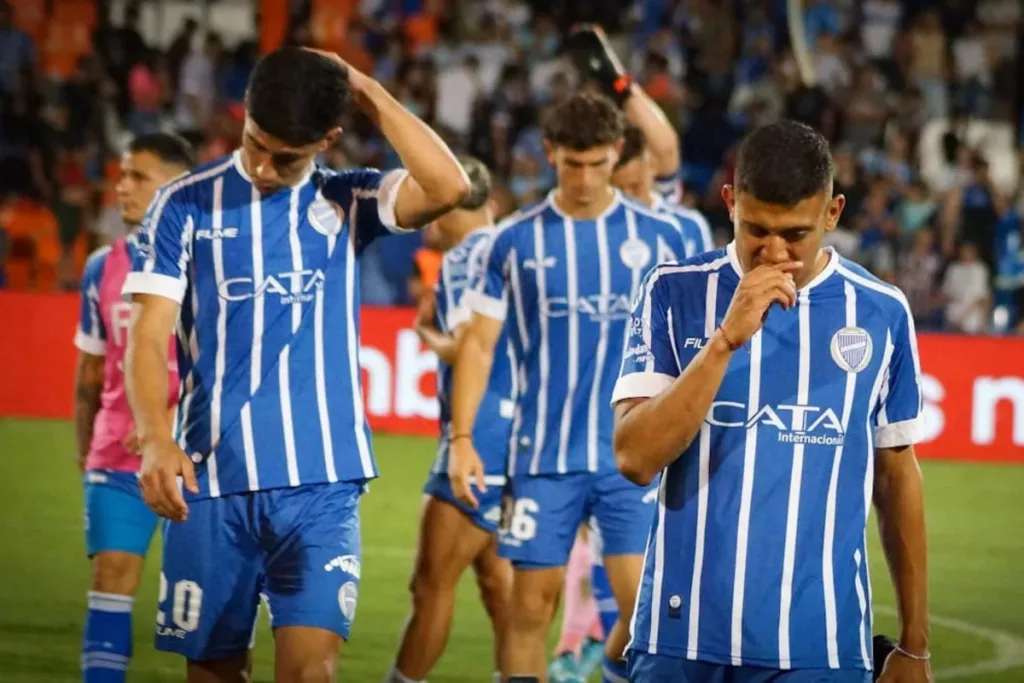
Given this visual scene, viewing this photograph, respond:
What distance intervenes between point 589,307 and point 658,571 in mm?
2847

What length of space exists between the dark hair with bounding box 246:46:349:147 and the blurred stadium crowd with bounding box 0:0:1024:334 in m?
12.2

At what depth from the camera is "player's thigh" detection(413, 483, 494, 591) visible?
740 cm

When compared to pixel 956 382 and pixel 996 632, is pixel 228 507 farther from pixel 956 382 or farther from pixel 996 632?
pixel 956 382

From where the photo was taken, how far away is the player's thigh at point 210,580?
519cm

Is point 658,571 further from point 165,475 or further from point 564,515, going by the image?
point 564,515

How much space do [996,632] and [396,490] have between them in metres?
5.02

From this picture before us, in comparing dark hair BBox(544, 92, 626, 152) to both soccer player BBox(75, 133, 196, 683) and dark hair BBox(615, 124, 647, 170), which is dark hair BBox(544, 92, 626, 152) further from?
soccer player BBox(75, 133, 196, 683)

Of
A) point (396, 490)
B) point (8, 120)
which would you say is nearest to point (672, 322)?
point (396, 490)

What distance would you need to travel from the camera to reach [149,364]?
198 inches

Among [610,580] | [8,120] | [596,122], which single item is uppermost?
[8,120]

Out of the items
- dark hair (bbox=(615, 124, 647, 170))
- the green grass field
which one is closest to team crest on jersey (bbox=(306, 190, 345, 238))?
dark hair (bbox=(615, 124, 647, 170))

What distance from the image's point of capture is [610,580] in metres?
6.90

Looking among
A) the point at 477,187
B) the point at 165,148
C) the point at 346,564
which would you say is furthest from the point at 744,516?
the point at 477,187

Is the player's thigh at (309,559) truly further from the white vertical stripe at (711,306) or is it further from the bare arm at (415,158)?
the white vertical stripe at (711,306)
